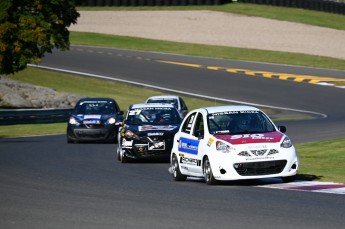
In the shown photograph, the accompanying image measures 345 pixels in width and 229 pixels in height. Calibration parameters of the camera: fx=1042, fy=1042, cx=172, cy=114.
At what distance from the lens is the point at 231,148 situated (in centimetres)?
1680

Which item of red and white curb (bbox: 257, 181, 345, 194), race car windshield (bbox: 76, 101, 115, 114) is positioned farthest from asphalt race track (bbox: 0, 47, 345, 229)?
race car windshield (bbox: 76, 101, 115, 114)

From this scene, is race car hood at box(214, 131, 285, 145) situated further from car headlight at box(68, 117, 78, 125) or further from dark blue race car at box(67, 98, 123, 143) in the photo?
car headlight at box(68, 117, 78, 125)

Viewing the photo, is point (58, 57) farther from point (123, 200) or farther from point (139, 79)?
point (123, 200)

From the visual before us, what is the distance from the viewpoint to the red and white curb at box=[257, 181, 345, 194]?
15.8 metres

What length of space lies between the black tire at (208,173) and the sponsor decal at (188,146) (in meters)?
0.50

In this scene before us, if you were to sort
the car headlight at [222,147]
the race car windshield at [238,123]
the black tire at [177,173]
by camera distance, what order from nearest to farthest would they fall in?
the car headlight at [222,147], the race car windshield at [238,123], the black tire at [177,173]

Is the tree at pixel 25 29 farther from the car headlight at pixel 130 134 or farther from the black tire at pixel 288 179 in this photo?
the black tire at pixel 288 179

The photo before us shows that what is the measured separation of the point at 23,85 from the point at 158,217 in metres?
37.1

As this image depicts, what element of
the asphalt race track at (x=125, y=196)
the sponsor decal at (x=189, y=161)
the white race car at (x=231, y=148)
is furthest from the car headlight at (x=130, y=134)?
the sponsor decal at (x=189, y=161)

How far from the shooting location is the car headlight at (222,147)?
663 inches

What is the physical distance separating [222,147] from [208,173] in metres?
0.58

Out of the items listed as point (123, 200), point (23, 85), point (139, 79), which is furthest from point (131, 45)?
point (123, 200)

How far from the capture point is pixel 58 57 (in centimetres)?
6219

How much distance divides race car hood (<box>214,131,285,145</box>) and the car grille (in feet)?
1.30
